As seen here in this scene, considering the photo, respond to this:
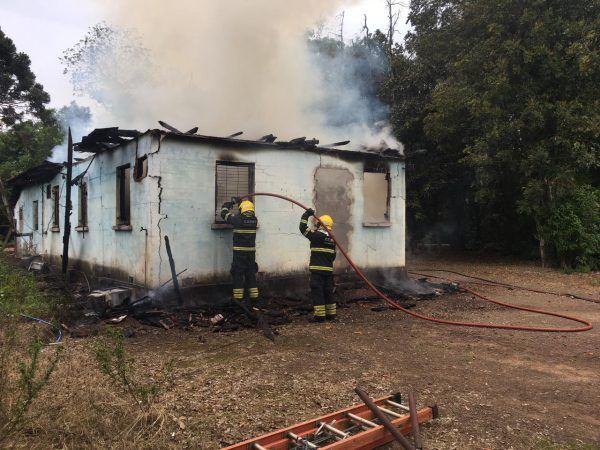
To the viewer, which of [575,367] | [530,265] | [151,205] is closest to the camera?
[575,367]

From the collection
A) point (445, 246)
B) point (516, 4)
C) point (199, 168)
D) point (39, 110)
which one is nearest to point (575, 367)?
point (199, 168)

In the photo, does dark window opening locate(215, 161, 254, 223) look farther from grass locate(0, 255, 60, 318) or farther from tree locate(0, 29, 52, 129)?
tree locate(0, 29, 52, 129)

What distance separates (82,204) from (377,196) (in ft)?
25.3

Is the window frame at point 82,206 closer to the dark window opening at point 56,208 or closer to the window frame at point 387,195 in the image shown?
the dark window opening at point 56,208

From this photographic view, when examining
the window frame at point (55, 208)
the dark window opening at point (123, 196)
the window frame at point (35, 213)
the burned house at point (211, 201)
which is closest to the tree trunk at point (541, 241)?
the burned house at point (211, 201)

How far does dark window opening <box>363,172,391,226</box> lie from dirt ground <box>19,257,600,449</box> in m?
3.45

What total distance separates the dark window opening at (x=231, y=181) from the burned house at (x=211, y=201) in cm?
2

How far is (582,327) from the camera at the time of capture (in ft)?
23.0

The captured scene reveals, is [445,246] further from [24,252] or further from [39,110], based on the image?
[39,110]

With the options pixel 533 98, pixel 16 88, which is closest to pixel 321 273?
pixel 533 98

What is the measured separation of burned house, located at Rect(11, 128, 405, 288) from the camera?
8211 millimetres

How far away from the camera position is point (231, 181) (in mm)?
9102

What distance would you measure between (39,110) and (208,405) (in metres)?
23.7

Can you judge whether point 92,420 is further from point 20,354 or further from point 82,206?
point 82,206
